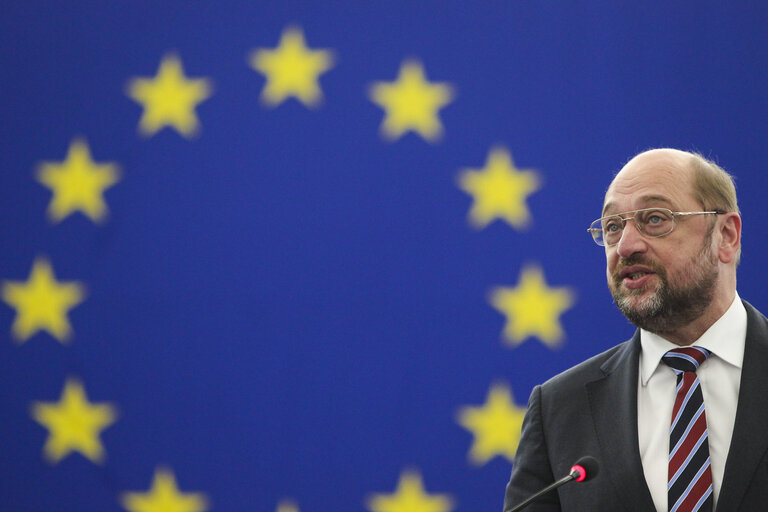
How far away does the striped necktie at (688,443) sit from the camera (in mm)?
1502

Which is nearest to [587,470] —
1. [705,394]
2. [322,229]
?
[705,394]

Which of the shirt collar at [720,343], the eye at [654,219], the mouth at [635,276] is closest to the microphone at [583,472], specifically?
the shirt collar at [720,343]

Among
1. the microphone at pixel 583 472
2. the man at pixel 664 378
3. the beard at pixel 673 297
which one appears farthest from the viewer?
the beard at pixel 673 297

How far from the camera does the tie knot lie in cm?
163

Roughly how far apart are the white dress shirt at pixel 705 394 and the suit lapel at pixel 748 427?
34 millimetres

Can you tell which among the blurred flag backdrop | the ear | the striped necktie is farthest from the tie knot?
the blurred flag backdrop

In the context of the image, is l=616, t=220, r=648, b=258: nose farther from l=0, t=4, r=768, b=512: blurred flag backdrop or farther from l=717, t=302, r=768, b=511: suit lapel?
l=0, t=4, r=768, b=512: blurred flag backdrop

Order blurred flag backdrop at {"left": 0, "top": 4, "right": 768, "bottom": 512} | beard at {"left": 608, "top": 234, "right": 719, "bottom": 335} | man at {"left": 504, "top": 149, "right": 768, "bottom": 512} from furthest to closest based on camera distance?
1. blurred flag backdrop at {"left": 0, "top": 4, "right": 768, "bottom": 512}
2. beard at {"left": 608, "top": 234, "right": 719, "bottom": 335}
3. man at {"left": 504, "top": 149, "right": 768, "bottom": 512}

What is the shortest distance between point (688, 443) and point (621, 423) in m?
0.13

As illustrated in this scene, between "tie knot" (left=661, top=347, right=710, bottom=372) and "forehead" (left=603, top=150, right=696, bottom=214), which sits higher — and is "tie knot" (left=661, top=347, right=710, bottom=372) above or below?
below

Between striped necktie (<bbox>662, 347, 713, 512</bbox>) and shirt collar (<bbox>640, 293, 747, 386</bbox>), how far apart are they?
3 cm

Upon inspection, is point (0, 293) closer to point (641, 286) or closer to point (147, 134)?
point (147, 134)

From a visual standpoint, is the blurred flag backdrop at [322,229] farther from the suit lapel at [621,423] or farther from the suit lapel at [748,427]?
the suit lapel at [748,427]

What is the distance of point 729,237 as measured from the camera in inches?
69.7
